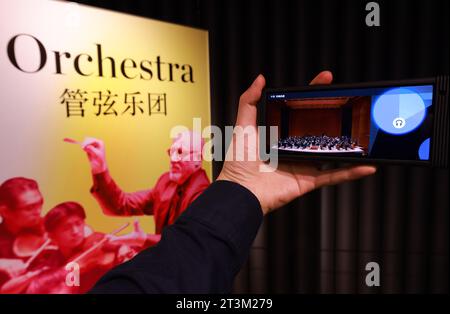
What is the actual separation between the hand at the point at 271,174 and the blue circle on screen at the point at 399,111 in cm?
11

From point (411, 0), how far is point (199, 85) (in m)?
1.00

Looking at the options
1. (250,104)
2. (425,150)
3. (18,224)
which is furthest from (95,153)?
(425,150)

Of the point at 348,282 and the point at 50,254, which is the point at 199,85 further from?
the point at 348,282

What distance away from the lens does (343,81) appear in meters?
1.60

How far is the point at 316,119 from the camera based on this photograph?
2.81 feet

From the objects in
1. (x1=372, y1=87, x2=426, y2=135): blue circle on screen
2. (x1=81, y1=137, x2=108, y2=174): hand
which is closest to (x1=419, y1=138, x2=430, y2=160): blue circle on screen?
(x1=372, y1=87, x2=426, y2=135): blue circle on screen

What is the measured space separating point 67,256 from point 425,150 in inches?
48.2

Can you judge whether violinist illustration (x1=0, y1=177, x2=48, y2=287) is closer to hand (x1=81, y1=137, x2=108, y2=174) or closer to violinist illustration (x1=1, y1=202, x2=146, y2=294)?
violinist illustration (x1=1, y1=202, x2=146, y2=294)

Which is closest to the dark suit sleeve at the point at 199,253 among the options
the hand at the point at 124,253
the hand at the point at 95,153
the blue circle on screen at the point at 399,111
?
the blue circle on screen at the point at 399,111

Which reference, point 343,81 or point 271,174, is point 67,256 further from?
point 343,81

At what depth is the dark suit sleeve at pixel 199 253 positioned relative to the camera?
0.46m

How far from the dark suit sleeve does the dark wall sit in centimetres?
115

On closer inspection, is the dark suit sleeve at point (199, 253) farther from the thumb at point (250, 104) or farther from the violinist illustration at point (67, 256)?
the violinist illustration at point (67, 256)

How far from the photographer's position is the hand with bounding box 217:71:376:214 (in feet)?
2.73
